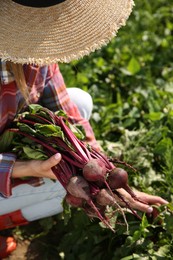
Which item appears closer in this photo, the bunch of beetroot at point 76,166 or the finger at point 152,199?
the bunch of beetroot at point 76,166

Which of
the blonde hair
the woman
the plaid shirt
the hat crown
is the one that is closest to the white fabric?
the woman

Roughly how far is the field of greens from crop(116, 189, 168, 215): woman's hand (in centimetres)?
4

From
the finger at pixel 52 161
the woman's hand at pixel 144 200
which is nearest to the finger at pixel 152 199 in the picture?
the woman's hand at pixel 144 200

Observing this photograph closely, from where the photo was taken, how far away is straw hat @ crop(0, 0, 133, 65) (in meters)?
1.62

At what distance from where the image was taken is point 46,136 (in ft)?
6.48

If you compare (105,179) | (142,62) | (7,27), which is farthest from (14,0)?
(142,62)

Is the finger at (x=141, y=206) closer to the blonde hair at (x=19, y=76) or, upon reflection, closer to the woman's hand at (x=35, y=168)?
the woman's hand at (x=35, y=168)

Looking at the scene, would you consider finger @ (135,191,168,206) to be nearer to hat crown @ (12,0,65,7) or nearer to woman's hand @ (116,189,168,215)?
woman's hand @ (116,189,168,215)

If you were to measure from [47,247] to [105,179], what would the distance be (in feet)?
2.22

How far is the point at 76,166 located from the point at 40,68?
0.46 m

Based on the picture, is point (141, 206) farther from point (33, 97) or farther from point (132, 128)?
point (132, 128)

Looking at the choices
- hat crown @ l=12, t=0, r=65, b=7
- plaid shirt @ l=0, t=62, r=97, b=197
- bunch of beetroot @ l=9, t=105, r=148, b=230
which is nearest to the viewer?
hat crown @ l=12, t=0, r=65, b=7

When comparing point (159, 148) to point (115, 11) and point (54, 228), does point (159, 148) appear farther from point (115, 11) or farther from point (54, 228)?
point (115, 11)

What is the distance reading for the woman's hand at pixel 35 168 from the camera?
189cm
